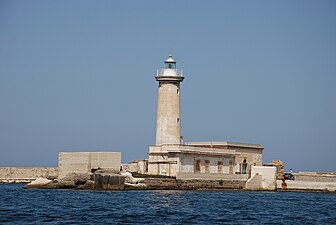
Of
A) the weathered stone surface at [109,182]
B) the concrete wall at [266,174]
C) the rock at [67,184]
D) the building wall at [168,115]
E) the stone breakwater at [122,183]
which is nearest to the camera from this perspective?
the weathered stone surface at [109,182]

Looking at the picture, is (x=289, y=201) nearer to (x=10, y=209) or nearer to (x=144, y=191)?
(x=144, y=191)

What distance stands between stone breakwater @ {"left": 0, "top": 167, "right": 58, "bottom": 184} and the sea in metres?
18.0

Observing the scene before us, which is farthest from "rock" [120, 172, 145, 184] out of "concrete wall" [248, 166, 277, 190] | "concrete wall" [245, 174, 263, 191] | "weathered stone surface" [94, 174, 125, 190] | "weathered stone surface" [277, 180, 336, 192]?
"weathered stone surface" [277, 180, 336, 192]

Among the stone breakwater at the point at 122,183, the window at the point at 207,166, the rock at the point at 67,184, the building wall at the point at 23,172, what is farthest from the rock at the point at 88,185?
the building wall at the point at 23,172

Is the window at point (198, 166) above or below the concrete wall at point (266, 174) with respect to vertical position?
above

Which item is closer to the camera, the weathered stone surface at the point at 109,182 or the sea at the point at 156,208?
the sea at the point at 156,208

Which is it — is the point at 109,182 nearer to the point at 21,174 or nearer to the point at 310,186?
the point at 310,186

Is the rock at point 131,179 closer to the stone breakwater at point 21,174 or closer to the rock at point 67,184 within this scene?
the rock at point 67,184

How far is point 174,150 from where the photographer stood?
47312mm

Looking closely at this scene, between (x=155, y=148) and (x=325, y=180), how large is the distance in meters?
11.6

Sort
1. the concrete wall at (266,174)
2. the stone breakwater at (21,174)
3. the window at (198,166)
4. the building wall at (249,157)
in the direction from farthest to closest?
the stone breakwater at (21,174) < the building wall at (249,157) < the window at (198,166) < the concrete wall at (266,174)

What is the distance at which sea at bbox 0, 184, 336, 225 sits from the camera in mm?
27058

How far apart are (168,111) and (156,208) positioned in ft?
60.0

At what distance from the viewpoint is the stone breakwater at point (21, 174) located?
200 feet
